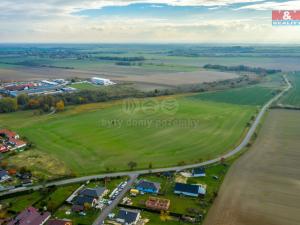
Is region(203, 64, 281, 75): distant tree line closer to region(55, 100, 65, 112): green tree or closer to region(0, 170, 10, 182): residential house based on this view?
region(55, 100, 65, 112): green tree

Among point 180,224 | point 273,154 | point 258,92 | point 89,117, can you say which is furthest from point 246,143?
point 258,92

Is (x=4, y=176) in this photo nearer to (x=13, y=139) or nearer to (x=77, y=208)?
(x=77, y=208)

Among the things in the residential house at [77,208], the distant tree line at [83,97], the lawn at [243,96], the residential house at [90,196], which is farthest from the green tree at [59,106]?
the residential house at [77,208]

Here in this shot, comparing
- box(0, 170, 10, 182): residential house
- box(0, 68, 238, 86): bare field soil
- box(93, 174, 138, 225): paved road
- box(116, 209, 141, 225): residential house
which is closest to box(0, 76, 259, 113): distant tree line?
box(0, 68, 238, 86): bare field soil

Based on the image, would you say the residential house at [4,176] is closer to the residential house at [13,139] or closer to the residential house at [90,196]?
the residential house at [13,139]

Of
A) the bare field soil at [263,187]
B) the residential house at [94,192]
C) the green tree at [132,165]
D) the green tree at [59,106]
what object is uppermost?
the green tree at [59,106]

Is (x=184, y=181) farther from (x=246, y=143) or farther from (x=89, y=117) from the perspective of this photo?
(x=89, y=117)

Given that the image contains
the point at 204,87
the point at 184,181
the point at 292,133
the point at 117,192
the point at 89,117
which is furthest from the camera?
the point at 204,87
